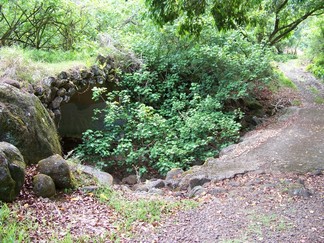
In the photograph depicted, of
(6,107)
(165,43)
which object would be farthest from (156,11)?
(165,43)

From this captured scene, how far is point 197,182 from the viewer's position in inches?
262

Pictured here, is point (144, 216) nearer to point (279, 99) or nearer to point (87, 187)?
point (87, 187)

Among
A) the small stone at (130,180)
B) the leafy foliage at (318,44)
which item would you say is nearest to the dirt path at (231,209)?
the small stone at (130,180)

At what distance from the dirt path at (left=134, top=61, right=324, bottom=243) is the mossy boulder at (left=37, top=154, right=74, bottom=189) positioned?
169 cm

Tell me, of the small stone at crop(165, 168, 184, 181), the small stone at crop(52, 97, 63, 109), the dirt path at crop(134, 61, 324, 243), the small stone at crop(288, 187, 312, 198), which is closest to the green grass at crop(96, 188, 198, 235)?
the dirt path at crop(134, 61, 324, 243)

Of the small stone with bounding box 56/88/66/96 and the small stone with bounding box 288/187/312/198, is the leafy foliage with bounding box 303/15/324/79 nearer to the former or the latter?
the small stone with bounding box 288/187/312/198

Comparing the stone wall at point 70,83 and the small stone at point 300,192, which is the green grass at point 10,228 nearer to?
the stone wall at point 70,83

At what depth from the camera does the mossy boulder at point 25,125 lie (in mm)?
5125

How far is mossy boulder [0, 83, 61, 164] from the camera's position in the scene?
512 cm

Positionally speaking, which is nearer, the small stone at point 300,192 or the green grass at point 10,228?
the green grass at point 10,228

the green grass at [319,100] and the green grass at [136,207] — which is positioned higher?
the green grass at [136,207]

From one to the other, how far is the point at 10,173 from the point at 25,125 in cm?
124

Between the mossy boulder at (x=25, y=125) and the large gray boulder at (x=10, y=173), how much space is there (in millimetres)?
683

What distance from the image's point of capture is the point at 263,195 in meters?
5.51
